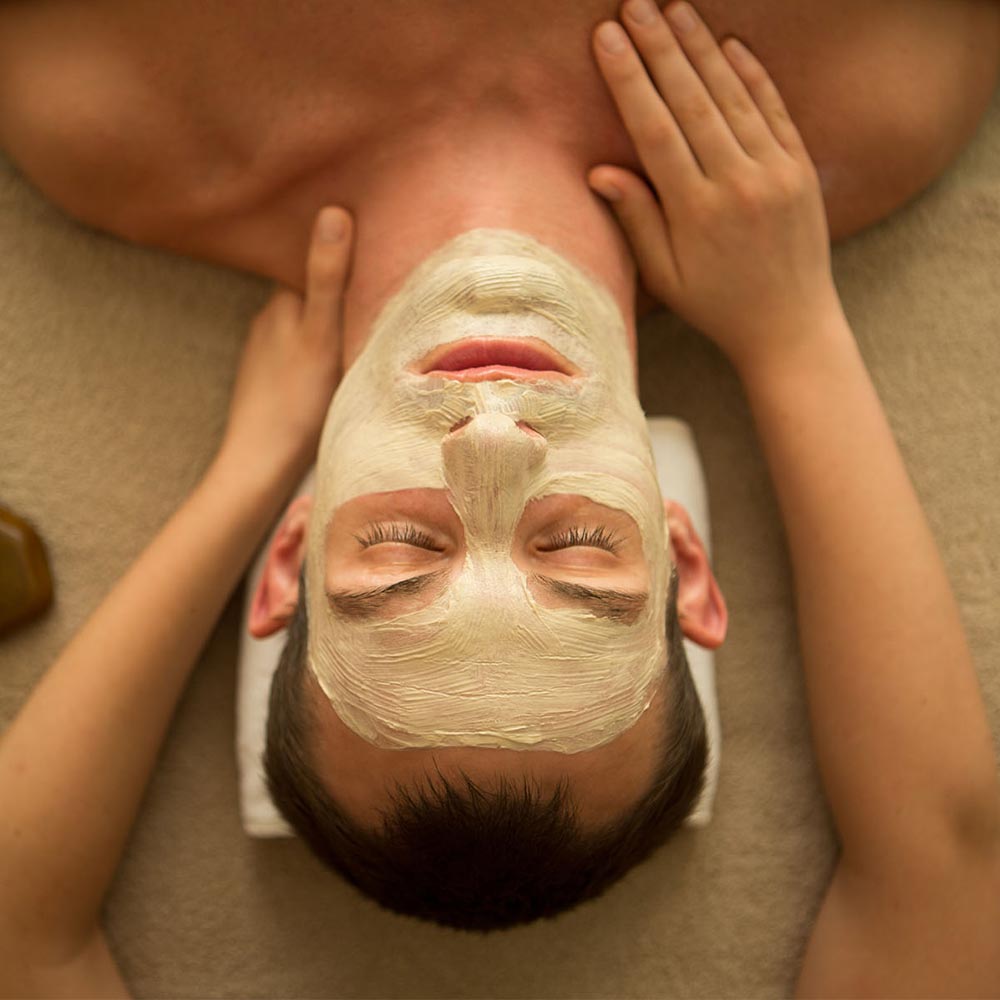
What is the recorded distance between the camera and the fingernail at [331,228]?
1.05 metres

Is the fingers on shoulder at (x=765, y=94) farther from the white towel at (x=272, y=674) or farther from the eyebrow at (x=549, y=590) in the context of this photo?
the eyebrow at (x=549, y=590)

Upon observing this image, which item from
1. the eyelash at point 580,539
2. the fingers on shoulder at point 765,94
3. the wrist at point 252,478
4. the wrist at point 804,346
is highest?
the fingers on shoulder at point 765,94

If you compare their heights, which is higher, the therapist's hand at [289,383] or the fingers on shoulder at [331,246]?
the fingers on shoulder at [331,246]

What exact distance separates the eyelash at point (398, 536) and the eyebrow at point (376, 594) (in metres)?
0.03

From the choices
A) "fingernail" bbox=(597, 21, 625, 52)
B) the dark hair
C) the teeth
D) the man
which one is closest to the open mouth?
the teeth

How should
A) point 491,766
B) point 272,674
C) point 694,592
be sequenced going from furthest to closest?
point 272,674 → point 694,592 → point 491,766

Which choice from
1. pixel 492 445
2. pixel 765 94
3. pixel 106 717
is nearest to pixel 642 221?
pixel 765 94

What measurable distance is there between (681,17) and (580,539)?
580mm

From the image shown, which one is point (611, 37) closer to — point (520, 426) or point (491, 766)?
point (520, 426)

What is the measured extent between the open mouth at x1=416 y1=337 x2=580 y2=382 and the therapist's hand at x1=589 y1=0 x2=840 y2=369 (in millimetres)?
291

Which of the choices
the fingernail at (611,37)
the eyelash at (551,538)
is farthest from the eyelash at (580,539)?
the fingernail at (611,37)

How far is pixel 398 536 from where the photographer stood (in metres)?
0.78

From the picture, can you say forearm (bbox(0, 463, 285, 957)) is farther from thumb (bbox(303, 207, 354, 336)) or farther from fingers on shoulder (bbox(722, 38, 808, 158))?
fingers on shoulder (bbox(722, 38, 808, 158))

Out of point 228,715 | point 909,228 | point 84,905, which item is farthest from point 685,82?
point 84,905
